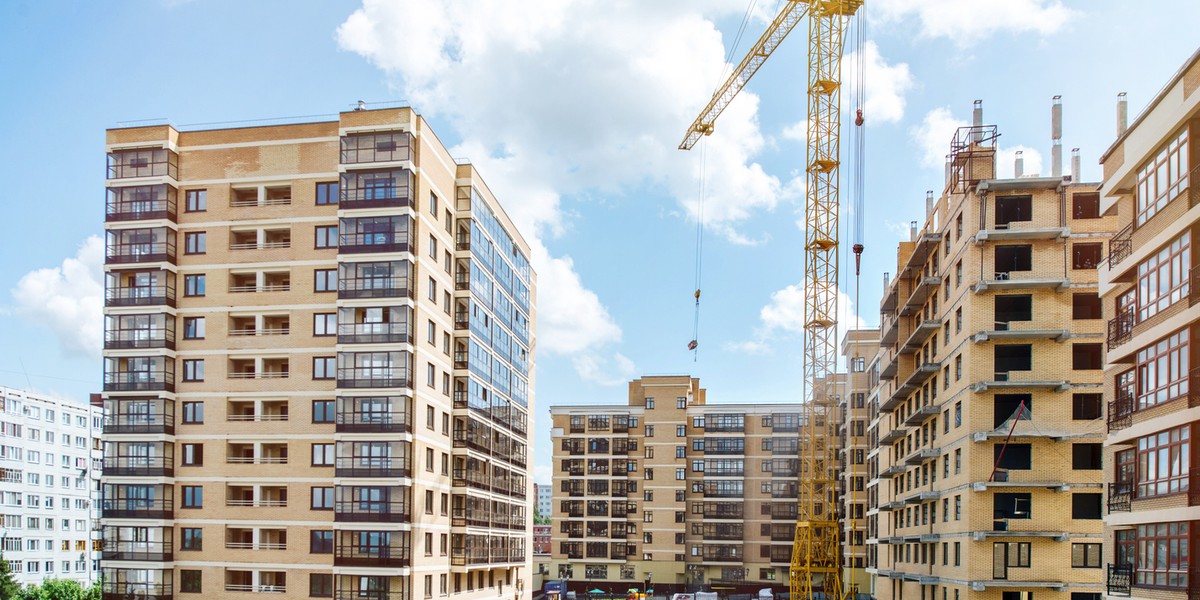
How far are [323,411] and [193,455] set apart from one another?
→ 29.0 feet

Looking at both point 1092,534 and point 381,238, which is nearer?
point 1092,534

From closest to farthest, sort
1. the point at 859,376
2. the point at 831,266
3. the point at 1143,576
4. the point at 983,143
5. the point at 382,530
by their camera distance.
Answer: the point at 1143,576 → the point at 983,143 → the point at 382,530 → the point at 831,266 → the point at 859,376

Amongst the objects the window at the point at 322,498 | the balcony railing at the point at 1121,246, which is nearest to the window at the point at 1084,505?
the balcony railing at the point at 1121,246

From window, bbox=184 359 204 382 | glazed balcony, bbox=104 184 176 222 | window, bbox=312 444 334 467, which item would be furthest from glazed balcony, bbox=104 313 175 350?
window, bbox=312 444 334 467

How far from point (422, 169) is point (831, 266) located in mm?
42733

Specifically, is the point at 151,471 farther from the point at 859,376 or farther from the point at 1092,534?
the point at 859,376

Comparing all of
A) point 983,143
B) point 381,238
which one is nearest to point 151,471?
point 381,238

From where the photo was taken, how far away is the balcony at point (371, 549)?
196 ft

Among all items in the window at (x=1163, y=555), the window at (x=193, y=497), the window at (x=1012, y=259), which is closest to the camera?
the window at (x=1163, y=555)

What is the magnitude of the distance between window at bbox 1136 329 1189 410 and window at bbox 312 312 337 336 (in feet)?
145

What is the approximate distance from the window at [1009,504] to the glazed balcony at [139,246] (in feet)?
164

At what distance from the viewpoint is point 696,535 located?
130 meters

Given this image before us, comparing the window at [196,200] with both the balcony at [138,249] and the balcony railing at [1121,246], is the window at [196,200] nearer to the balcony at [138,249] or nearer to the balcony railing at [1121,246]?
the balcony at [138,249]

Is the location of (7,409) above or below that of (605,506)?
above
